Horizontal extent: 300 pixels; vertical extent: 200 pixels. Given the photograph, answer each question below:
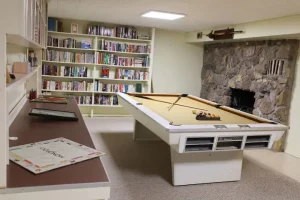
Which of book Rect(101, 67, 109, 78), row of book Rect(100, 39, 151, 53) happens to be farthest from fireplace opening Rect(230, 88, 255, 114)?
book Rect(101, 67, 109, 78)

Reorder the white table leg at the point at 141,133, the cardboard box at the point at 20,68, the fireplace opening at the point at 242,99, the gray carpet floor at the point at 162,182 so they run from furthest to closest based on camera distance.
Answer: the fireplace opening at the point at 242,99 → the white table leg at the point at 141,133 → the gray carpet floor at the point at 162,182 → the cardboard box at the point at 20,68

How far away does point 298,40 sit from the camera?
13.5ft

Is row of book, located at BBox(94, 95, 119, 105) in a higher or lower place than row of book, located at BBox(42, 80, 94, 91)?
lower

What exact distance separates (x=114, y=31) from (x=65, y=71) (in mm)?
1281

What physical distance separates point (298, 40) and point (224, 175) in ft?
7.96

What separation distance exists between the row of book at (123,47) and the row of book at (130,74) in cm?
43

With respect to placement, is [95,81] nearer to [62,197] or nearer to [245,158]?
[245,158]

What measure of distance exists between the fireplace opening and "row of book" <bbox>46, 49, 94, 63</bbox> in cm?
295

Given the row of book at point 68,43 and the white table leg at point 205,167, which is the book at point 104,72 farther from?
the white table leg at point 205,167

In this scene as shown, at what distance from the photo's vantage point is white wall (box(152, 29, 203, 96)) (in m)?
6.28

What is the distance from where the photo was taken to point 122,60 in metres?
5.95

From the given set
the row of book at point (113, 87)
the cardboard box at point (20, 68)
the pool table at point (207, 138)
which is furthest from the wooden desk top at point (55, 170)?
the row of book at point (113, 87)

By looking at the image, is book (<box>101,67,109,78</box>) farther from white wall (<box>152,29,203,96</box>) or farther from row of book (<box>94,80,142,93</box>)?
white wall (<box>152,29,203,96</box>)

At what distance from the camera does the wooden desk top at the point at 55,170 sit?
115 cm
